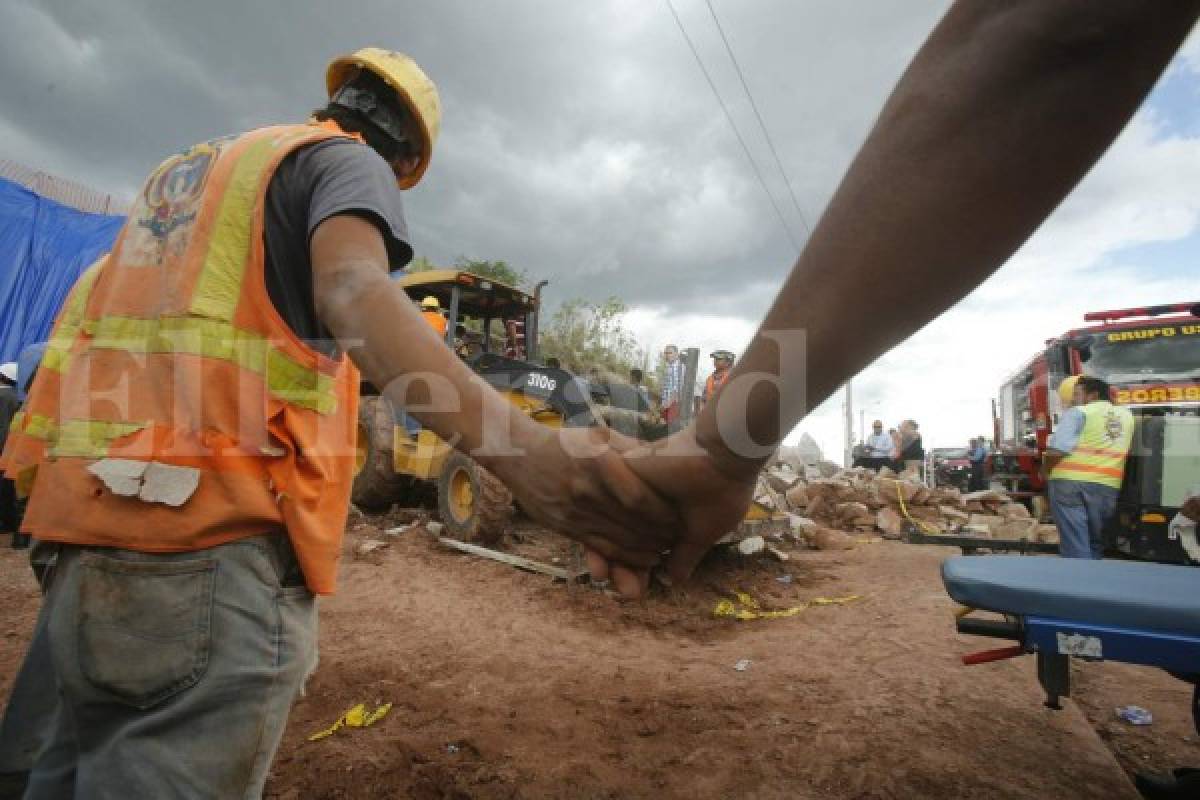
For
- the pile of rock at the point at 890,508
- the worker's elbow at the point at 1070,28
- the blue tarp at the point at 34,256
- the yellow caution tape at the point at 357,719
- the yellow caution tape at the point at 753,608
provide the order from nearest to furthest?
the worker's elbow at the point at 1070,28
the yellow caution tape at the point at 357,719
the yellow caution tape at the point at 753,608
the blue tarp at the point at 34,256
the pile of rock at the point at 890,508

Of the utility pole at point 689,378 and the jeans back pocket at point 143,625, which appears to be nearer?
the jeans back pocket at point 143,625

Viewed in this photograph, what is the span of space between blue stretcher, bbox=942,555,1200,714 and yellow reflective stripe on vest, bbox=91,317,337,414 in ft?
7.79

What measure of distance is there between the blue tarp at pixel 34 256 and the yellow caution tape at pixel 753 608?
405 inches

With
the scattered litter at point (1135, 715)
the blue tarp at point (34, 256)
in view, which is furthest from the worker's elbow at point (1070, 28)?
the blue tarp at point (34, 256)

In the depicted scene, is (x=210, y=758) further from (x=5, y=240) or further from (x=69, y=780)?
(x=5, y=240)

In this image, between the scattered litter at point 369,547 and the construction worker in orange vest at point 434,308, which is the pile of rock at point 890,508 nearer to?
the construction worker in orange vest at point 434,308

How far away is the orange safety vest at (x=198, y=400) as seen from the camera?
3.55ft


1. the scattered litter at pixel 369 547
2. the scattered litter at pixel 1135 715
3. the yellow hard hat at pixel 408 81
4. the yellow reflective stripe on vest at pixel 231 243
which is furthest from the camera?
the scattered litter at pixel 369 547

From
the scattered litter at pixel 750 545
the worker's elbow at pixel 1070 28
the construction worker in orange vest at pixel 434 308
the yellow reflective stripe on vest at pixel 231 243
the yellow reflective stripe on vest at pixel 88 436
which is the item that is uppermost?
the construction worker in orange vest at pixel 434 308

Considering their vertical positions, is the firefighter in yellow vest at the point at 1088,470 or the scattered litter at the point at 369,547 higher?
the firefighter in yellow vest at the point at 1088,470

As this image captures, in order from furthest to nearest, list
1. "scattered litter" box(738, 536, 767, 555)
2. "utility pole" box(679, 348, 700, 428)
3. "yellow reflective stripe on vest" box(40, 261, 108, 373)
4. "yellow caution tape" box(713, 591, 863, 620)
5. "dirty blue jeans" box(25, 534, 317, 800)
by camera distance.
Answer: "utility pole" box(679, 348, 700, 428) → "scattered litter" box(738, 536, 767, 555) → "yellow caution tape" box(713, 591, 863, 620) → "yellow reflective stripe on vest" box(40, 261, 108, 373) → "dirty blue jeans" box(25, 534, 317, 800)

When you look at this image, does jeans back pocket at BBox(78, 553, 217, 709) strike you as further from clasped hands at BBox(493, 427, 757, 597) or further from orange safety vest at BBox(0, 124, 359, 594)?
clasped hands at BBox(493, 427, 757, 597)

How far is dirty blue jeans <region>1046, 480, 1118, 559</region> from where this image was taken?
18.6 ft

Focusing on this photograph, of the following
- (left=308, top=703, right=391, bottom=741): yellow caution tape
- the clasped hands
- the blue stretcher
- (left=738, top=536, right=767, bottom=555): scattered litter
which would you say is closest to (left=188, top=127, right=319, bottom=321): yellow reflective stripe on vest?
the clasped hands
